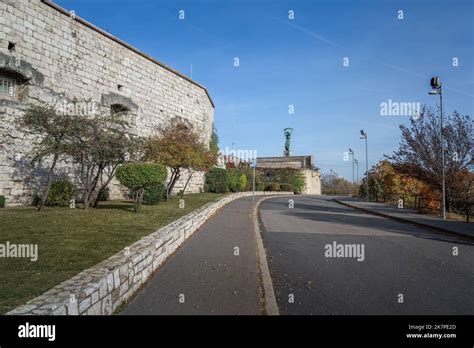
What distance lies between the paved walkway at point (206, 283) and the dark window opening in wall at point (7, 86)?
9311 millimetres

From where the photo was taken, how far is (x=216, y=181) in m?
28.4

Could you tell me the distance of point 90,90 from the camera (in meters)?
15.9

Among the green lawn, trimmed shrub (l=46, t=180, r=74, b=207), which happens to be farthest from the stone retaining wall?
trimmed shrub (l=46, t=180, r=74, b=207)

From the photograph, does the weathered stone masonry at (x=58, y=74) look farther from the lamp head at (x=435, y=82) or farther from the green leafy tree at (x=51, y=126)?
the lamp head at (x=435, y=82)

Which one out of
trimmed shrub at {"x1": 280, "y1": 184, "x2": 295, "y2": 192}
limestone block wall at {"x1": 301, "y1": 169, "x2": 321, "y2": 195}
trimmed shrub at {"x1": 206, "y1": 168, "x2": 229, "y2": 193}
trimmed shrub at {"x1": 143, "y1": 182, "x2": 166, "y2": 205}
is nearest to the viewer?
trimmed shrub at {"x1": 143, "y1": 182, "x2": 166, "y2": 205}

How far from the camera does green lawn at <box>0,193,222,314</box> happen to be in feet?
13.7

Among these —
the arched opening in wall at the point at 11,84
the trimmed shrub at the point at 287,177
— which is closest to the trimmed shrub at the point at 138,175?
the arched opening in wall at the point at 11,84

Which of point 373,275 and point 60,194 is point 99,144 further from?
point 373,275

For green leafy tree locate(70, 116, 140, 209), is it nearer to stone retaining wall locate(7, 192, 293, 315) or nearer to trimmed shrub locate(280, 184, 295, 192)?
stone retaining wall locate(7, 192, 293, 315)

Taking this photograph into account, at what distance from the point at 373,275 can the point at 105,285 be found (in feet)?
15.4

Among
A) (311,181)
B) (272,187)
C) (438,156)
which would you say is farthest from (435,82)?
(311,181)

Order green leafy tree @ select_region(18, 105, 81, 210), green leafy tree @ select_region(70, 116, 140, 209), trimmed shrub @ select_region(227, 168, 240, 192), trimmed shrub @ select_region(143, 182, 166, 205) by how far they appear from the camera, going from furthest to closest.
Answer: trimmed shrub @ select_region(227, 168, 240, 192) → trimmed shrub @ select_region(143, 182, 166, 205) → green leafy tree @ select_region(70, 116, 140, 209) → green leafy tree @ select_region(18, 105, 81, 210)

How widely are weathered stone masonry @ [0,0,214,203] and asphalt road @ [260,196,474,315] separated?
382 inches

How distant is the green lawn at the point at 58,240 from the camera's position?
418 cm
